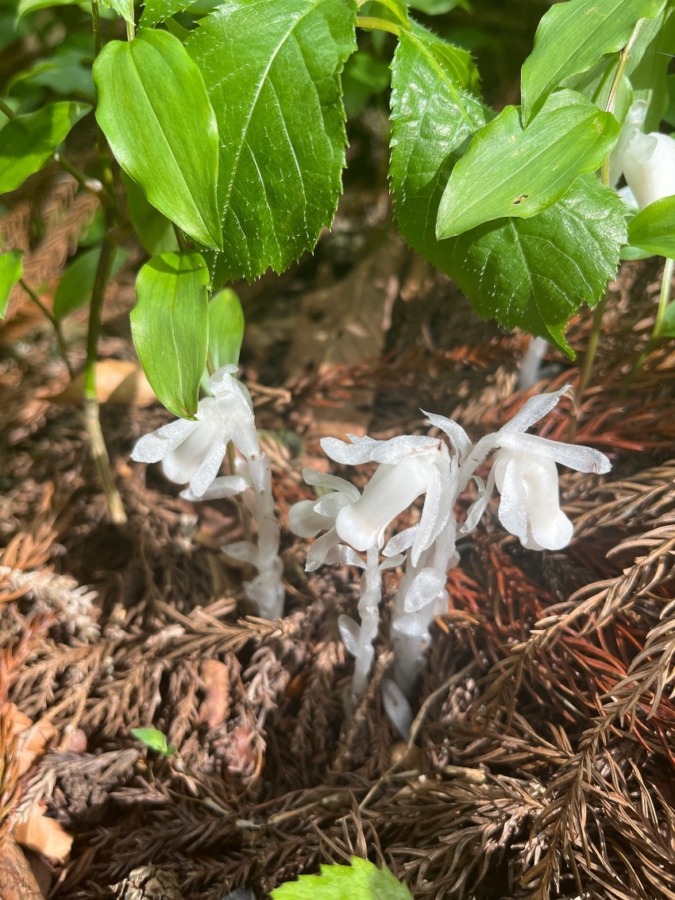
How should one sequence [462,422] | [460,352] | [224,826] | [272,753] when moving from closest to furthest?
[224,826], [272,753], [462,422], [460,352]

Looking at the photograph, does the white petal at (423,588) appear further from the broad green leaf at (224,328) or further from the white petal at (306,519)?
the broad green leaf at (224,328)

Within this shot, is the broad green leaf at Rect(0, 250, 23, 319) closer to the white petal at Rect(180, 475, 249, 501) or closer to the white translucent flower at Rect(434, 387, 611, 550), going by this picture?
the white petal at Rect(180, 475, 249, 501)

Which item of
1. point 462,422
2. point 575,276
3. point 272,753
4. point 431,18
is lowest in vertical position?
point 272,753

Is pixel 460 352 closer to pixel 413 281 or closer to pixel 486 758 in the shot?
pixel 413 281

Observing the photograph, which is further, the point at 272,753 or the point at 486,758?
the point at 272,753

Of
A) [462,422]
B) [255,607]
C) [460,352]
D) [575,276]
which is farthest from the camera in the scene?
[460,352]

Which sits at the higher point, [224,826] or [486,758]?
[486,758]

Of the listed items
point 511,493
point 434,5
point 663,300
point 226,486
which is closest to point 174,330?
point 226,486

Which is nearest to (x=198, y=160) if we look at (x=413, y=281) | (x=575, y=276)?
(x=575, y=276)
